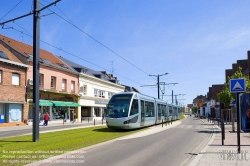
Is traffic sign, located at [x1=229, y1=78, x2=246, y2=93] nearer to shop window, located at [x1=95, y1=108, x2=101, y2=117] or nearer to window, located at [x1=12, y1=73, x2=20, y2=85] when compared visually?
window, located at [x1=12, y1=73, x2=20, y2=85]

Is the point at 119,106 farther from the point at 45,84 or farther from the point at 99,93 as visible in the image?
the point at 99,93

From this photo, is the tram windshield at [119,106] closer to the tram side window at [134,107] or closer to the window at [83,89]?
the tram side window at [134,107]

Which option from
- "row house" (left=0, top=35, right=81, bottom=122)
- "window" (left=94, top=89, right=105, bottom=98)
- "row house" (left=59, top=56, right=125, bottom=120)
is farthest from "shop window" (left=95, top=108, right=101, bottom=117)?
"row house" (left=0, top=35, right=81, bottom=122)

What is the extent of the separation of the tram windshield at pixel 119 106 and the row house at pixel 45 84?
9.43 meters

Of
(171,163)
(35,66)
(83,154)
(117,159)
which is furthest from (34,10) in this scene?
(171,163)

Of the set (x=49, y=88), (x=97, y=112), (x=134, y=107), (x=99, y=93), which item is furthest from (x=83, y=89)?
(x=134, y=107)

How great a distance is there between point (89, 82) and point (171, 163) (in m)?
41.7

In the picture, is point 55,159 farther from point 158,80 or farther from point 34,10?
point 158,80

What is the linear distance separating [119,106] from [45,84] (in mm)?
18650

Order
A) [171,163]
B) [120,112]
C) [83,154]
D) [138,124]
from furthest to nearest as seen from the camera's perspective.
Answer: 1. [138,124]
2. [120,112]
3. [83,154]
4. [171,163]

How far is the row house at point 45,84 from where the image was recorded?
3262 cm

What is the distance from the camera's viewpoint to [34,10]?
14453mm

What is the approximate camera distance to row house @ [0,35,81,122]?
3262 centimetres

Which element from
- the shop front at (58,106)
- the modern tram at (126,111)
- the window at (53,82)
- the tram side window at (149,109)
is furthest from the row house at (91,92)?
the modern tram at (126,111)
